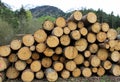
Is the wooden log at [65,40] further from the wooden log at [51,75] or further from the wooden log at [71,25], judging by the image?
the wooden log at [51,75]

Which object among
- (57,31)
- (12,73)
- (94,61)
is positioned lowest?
(12,73)

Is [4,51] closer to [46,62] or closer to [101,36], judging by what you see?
[46,62]

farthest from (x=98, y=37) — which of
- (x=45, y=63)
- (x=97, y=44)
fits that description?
(x=45, y=63)

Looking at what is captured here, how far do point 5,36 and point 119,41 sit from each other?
1354 centimetres

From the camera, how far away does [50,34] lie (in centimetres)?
822

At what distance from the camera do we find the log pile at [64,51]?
7.92m

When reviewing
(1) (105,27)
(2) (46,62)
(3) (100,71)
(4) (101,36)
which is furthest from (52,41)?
(3) (100,71)

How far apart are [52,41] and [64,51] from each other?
38 cm

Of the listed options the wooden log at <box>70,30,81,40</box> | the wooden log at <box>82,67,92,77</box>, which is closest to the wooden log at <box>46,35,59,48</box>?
the wooden log at <box>70,30,81,40</box>

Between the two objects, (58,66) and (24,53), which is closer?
(24,53)

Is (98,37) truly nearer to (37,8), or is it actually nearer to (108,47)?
(108,47)

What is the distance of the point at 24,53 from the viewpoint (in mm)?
7902

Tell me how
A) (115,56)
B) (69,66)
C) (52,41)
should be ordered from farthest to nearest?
1. (115,56)
2. (69,66)
3. (52,41)

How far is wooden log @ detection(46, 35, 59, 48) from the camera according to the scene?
7.82 metres
